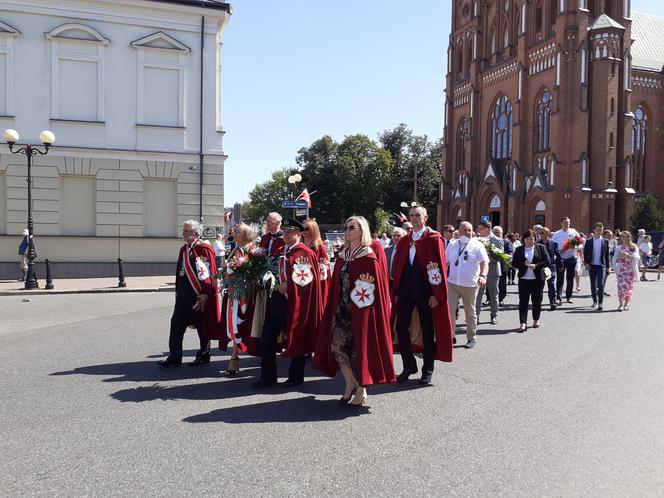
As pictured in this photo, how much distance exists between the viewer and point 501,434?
17.0 feet

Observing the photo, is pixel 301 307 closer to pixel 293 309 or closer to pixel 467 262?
pixel 293 309

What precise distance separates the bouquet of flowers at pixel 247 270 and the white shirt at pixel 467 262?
3756 mm

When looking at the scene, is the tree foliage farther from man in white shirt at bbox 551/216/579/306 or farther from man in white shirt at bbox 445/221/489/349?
man in white shirt at bbox 445/221/489/349

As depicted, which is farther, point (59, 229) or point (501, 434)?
point (59, 229)

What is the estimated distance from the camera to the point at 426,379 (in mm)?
7066

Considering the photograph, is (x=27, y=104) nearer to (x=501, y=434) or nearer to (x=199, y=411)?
(x=199, y=411)

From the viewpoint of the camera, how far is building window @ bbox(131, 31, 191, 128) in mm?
22578

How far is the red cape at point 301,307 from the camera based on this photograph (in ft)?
21.9

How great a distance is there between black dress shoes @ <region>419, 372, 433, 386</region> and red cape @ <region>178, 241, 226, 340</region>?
8.66ft

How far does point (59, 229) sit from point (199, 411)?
18.3 m

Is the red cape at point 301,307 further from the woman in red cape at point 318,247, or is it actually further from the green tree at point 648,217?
the green tree at point 648,217

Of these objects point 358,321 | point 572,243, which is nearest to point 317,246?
point 358,321

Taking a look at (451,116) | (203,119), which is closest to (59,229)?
(203,119)

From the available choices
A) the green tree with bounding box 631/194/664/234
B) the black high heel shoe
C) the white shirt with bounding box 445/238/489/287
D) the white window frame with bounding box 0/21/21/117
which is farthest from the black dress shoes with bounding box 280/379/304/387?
the green tree with bounding box 631/194/664/234
